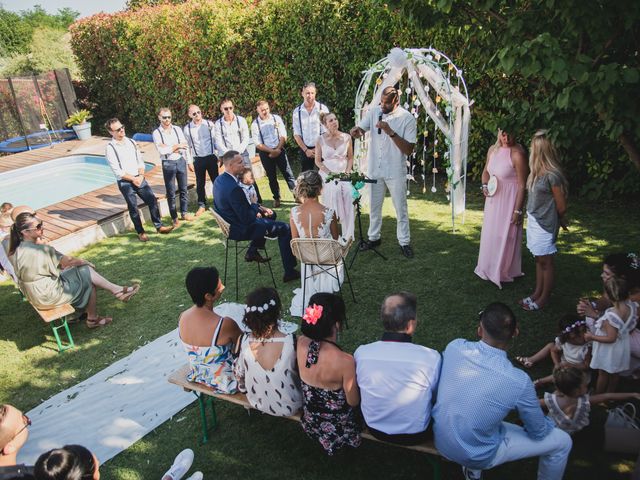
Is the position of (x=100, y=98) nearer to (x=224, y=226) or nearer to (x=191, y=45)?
(x=191, y=45)

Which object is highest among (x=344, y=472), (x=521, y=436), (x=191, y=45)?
(x=191, y=45)

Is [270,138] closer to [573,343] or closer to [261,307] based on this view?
A: [261,307]

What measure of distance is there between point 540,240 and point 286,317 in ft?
9.91

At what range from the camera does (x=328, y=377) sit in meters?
3.08

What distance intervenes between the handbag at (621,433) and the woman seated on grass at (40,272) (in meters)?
5.61

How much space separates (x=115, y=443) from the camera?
411 cm

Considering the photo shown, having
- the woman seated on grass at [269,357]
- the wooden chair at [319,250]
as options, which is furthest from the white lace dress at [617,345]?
the wooden chair at [319,250]

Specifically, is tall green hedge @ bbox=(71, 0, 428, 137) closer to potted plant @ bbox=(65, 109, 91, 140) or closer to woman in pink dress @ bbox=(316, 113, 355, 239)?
potted plant @ bbox=(65, 109, 91, 140)

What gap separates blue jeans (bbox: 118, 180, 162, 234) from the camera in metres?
7.96

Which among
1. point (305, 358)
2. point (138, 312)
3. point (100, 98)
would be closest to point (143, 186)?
point (138, 312)

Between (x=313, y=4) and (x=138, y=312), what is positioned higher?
(x=313, y=4)

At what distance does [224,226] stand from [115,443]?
2.85 meters

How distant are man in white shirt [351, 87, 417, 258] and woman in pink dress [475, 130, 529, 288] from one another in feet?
3.92

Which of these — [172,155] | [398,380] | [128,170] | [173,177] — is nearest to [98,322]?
[128,170]
